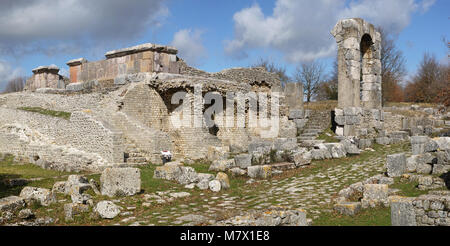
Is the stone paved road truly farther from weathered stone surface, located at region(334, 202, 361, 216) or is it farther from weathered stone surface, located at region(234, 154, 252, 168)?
weathered stone surface, located at region(234, 154, 252, 168)

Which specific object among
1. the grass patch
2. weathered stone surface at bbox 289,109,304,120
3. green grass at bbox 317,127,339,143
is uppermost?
weathered stone surface at bbox 289,109,304,120

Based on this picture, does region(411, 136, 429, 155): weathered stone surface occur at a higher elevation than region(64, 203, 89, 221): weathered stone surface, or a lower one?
higher

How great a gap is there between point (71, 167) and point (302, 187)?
8521 mm

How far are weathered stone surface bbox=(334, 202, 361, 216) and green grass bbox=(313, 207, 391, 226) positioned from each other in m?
0.10

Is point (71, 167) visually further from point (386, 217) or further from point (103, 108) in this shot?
point (386, 217)

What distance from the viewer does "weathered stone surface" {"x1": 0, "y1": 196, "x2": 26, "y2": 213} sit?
838cm

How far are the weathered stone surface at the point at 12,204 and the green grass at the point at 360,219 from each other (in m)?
5.82

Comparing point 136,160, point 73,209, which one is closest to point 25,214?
point 73,209

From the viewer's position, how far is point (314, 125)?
22828mm

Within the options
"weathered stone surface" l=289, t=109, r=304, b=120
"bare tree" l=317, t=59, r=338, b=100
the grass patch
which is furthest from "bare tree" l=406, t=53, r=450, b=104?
the grass patch

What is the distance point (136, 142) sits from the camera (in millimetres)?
17641

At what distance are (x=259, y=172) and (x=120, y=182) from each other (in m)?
4.66

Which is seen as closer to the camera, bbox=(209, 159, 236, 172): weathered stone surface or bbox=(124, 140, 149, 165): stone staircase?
bbox=(209, 159, 236, 172): weathered stone surface
